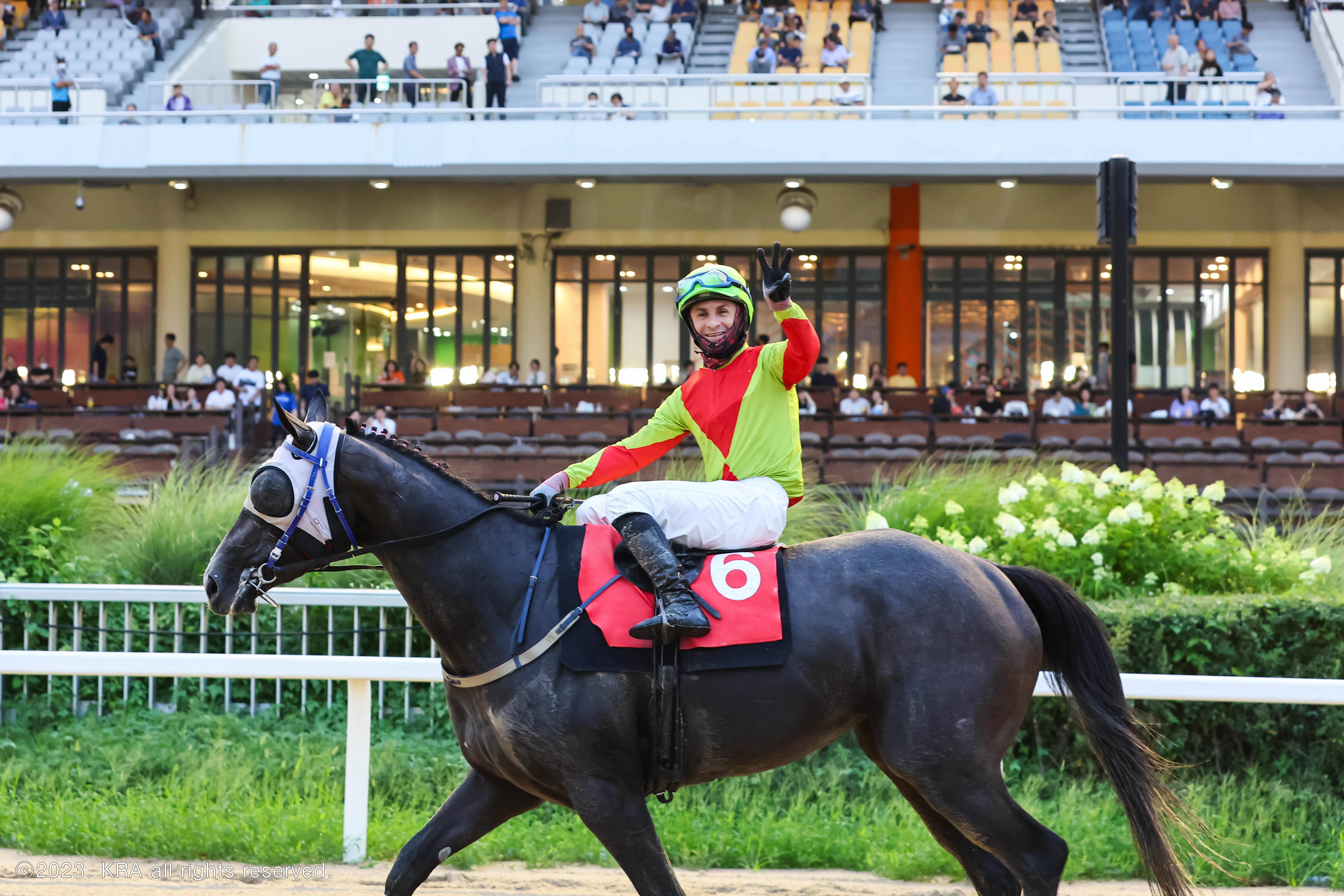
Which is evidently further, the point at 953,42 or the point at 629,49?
the point at 953,42

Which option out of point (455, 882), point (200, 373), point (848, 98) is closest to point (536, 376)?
point (200, 373)

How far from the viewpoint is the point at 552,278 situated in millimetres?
23750

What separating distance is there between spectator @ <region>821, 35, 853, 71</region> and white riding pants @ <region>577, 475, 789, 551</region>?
794 inches

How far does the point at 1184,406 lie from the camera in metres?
17.4

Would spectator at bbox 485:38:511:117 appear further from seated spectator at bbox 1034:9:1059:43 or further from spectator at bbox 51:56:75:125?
seated spectator at bbox 1034:9:1059:43

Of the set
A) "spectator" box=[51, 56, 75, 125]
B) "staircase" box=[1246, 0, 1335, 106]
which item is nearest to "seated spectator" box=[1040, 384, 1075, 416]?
"staircase" box=[1246, 0, 1335, 106]

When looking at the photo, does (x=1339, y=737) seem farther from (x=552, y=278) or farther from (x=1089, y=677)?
(x=552, y=278)

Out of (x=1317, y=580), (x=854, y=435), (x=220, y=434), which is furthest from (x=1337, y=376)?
(x=220, y=434)

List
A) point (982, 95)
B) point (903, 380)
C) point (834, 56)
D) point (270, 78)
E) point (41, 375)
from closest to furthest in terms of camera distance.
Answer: point (982, 95) < point (903, 380) < point (41, 375) < point (270, 78) < point (834, 56)

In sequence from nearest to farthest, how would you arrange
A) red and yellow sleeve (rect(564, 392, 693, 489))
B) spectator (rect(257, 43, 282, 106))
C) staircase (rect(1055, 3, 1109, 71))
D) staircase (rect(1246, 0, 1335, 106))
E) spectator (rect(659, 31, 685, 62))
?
red and yellow sleeve (rect(564, 392, 693, 489)) → spectator (rect(257, 43, 282, 106)) → staircase (rect(1246, 0, 1335, 106)) → spectator (rect(659, 31, 685, 62)) → staircase (rect(1055, 3, 1109, 71))

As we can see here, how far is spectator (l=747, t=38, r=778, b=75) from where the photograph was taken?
21.8m

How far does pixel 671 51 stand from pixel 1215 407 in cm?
1206

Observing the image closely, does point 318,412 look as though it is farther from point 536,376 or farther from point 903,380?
point 903,380

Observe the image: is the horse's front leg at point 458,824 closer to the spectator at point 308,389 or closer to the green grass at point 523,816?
the green grass at point 523,816
